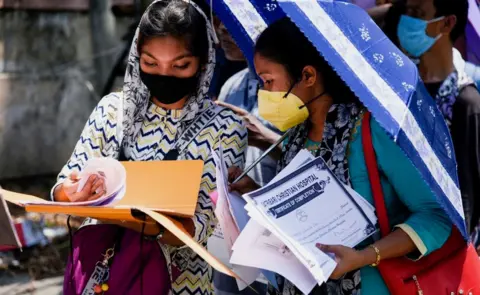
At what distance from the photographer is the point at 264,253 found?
227cm

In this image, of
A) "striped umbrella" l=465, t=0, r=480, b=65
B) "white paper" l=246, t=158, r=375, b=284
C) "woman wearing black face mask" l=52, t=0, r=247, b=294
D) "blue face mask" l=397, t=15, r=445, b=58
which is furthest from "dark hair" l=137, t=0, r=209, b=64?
"striped umbrella" l=465, t=0, r=480, b=65

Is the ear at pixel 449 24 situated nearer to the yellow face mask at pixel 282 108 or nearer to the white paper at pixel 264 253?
the yellow face mask at pixel 282 108

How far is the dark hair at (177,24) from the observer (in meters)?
2.68

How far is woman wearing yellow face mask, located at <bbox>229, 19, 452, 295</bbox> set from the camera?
7.75 feet

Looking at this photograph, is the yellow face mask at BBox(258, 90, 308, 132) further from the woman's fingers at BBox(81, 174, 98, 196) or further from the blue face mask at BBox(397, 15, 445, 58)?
the blue face mask at BBox(397, 15, 445, 58)

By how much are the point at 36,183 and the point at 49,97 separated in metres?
0.75

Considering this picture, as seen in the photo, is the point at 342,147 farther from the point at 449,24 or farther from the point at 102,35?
the point at 102,35

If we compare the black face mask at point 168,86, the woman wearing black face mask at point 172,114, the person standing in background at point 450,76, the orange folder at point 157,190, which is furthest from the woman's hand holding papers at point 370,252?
the person standing in background at point 450,76

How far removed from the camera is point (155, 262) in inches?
98.6

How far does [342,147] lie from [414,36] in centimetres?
168

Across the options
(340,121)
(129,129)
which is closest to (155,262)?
(129,129)

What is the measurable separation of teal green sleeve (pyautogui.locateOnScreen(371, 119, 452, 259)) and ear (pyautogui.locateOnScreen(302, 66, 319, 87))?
0.25 meters

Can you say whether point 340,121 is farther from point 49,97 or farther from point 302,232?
point 49,97

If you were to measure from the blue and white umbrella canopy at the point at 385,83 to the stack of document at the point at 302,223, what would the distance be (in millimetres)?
244
